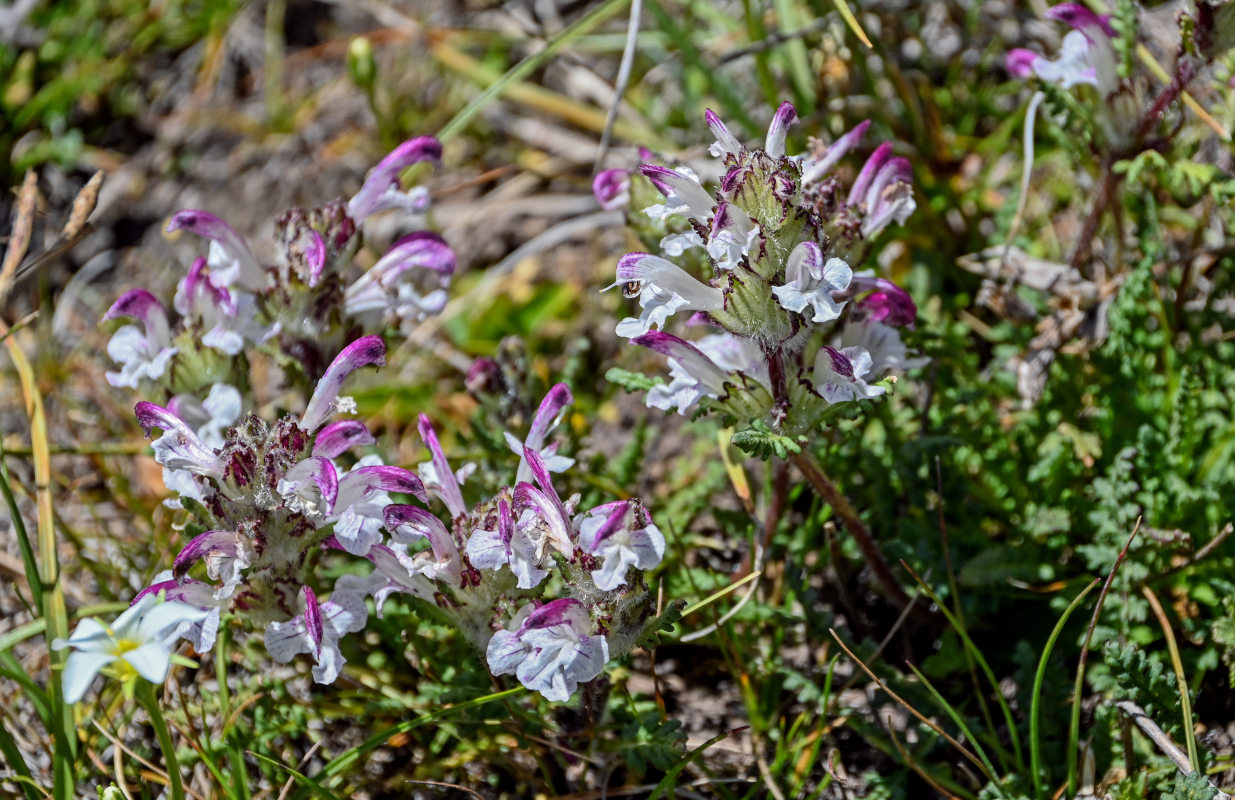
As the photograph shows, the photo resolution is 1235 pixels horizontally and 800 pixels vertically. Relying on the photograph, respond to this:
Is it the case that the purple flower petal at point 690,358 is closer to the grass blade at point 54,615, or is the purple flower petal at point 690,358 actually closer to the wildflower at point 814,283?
the wildflower at point 814,283

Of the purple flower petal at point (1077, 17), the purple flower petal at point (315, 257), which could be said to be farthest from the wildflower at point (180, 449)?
the purple flower petal at point (1077, 17)

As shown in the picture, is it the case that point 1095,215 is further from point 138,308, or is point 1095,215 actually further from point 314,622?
point 138,308

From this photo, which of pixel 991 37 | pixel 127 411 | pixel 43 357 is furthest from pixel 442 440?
pixel 991 37

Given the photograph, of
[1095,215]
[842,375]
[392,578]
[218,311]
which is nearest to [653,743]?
[392,578]

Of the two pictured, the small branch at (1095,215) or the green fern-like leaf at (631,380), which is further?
the small branch at (1095,215)

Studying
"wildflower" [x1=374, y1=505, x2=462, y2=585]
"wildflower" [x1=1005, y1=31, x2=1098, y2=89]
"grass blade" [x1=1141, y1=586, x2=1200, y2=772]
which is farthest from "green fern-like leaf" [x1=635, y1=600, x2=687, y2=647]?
"wildflower" [x1=1005, y1=31, x2=1098, y2=89]

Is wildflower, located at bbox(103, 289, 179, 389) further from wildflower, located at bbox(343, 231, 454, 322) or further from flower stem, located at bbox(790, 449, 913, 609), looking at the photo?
flower stem, located at bbox(790, 449, 913, 609)
